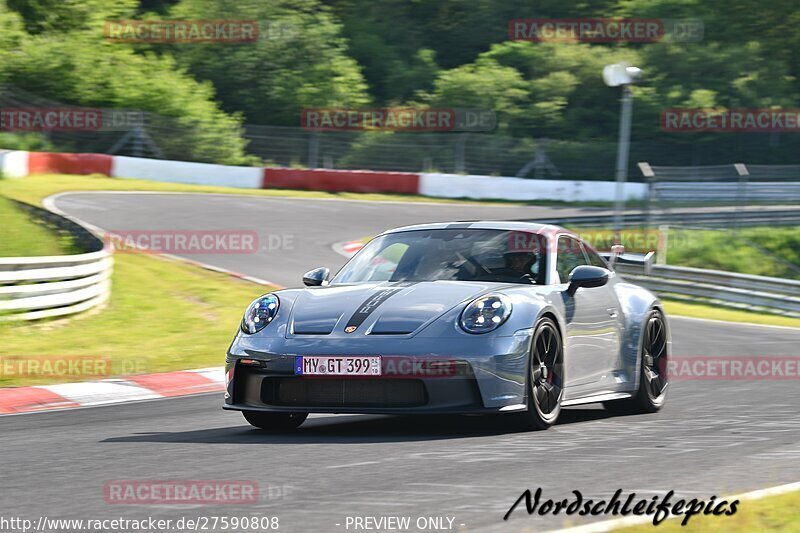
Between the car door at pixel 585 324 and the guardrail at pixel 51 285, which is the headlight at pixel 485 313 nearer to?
the car door at pixel 585 324

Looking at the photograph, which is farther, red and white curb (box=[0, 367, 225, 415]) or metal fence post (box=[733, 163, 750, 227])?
metal fence post (box=[733, 163, 750, 227])

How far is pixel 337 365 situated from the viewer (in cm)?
648

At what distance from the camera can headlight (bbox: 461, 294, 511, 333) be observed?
6605 mm

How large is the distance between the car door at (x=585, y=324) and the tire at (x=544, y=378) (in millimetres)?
146

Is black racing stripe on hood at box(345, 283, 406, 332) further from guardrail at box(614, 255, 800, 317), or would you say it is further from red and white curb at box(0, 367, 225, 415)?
guardrail at box(614, 255, 800, 317)

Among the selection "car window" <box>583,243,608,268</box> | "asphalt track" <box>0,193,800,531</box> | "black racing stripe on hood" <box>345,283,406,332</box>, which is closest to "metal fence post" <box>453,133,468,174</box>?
"asphalt track" <box>0,193,800,531</box>

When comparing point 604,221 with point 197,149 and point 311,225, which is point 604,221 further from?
point 197,149

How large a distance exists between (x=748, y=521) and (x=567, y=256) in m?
3.89

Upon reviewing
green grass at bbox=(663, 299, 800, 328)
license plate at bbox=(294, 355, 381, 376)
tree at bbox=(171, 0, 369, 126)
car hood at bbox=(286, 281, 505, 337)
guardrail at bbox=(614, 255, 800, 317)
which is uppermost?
tree at bbox=(171, 0, 369, 126)

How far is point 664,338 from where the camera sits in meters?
8.87

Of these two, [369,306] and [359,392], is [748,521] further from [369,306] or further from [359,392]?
[369,306]

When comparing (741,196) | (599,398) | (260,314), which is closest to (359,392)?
(260,314)

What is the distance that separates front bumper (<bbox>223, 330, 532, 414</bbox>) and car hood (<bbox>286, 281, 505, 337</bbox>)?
0.14m

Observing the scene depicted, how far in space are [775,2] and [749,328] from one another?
39771mm
